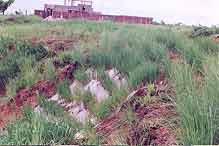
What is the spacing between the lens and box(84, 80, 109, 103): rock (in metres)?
12.6

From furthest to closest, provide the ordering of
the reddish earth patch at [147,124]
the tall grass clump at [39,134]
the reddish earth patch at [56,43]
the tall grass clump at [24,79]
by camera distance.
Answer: the reddish earth patch at [56,43] → the tall grass clump at [24,79] → the reddish earth patch at [147,124] → the tall grass clump at [39,134]

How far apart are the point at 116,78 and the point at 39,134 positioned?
7137 millimetres

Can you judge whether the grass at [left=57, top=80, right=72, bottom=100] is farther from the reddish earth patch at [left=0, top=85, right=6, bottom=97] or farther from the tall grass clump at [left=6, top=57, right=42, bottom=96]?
the reddish earth patch at [left=0, top=85, right=6, bottom=97]

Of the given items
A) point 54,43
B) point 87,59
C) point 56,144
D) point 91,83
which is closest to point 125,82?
A: point 91,83

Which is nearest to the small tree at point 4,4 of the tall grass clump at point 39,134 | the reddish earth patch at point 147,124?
the reddish earth patch at point 147,124

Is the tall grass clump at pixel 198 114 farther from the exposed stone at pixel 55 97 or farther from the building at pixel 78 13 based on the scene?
the building at pixel 78 13

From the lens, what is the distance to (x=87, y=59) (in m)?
15.6

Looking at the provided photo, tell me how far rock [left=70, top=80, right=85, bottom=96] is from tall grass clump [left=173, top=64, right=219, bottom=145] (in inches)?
276

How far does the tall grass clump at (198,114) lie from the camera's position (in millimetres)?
5648

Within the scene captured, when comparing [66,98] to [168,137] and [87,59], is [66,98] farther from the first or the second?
[168,137]

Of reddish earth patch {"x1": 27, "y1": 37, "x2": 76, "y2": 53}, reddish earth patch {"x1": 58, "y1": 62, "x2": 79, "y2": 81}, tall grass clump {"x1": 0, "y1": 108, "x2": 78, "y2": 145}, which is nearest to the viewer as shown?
tall grass clump {"x1": 0, "y1": 108, "x2": 78, "y2": 145}

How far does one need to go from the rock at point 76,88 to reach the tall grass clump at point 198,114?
7.02 m

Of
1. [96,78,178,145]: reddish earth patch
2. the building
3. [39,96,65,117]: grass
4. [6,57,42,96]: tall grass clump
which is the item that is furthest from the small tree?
[96,78,178,145]: reddish earth patch

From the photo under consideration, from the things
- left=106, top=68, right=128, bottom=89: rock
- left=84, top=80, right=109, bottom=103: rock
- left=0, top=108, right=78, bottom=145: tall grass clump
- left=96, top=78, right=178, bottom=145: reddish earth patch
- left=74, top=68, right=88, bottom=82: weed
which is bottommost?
left=84, top=80, right=109, bottom=103: rock
